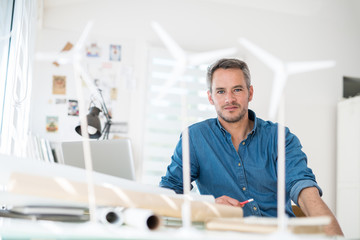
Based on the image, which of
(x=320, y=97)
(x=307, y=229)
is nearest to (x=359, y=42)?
(x=320, y=97)

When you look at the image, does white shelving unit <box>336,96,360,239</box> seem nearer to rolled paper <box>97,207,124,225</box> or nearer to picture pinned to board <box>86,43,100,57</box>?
picture pinned to board <box>86,43,100,57</box>

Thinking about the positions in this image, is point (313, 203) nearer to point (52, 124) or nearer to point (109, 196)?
point (109, 196)

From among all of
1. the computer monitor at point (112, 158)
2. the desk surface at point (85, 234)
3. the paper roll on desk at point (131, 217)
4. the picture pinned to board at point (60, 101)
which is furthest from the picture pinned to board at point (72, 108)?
the desk surface at point (85, 234)

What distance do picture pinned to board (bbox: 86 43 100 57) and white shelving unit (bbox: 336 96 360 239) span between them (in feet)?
7.70

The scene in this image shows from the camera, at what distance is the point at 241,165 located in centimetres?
148

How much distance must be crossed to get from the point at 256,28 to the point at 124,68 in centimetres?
138

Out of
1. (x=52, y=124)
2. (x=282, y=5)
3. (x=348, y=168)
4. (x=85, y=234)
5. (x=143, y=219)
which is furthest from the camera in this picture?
(x=282, y=5)

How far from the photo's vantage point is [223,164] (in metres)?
1.53

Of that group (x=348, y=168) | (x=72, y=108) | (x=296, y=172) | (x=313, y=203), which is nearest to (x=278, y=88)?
(x=313, y=203)

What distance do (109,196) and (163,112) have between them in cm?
273

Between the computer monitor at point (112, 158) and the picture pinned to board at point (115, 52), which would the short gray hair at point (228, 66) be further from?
the picture pinned to board at point (115, 52)

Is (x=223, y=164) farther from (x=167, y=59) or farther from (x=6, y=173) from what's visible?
(x=167, y=59)

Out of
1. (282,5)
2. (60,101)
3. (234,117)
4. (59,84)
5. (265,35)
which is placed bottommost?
(234,117)

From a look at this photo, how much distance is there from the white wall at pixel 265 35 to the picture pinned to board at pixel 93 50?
0.46ft
